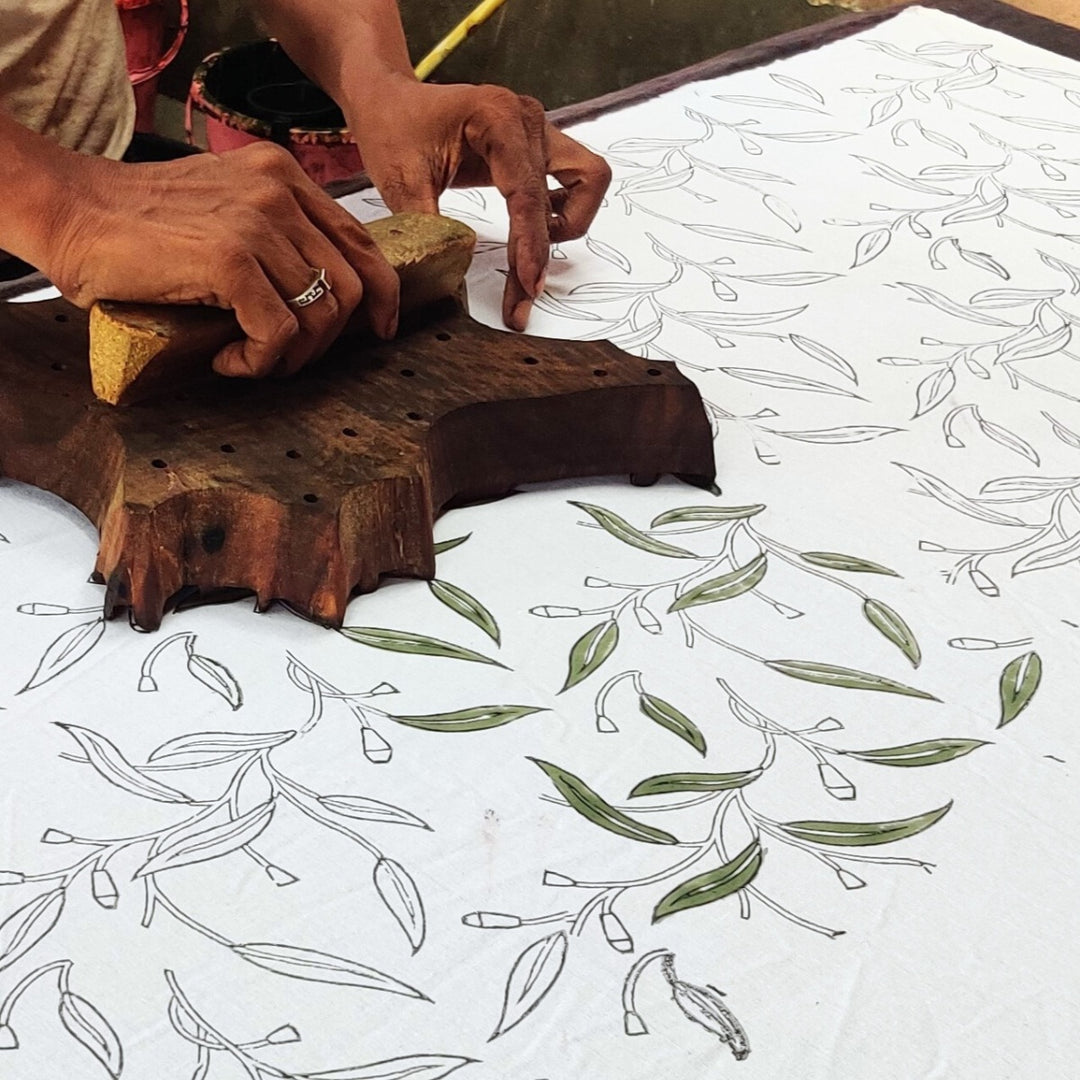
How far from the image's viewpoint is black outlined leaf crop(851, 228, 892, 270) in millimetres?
1080

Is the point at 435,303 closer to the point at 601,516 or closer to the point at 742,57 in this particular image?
the point at 601,516

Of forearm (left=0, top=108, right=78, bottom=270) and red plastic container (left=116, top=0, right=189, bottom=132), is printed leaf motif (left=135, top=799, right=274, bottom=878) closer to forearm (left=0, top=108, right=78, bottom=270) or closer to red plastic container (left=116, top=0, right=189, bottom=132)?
forearm (left=0, top=108, right=78, bottom=270)

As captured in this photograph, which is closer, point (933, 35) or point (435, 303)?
point (435, 303)

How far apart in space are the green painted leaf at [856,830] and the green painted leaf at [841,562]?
19 centimetres

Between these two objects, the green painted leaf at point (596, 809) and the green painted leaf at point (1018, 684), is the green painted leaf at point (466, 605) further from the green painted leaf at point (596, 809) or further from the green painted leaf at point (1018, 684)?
the green painted leaf at point (1018, 684)

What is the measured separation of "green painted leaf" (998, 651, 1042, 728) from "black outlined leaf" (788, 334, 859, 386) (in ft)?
0.98

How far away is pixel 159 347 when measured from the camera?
26.1 inches

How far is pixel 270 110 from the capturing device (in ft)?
5.38

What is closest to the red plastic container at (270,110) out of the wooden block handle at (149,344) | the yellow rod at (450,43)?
the yellow rod at (450,43)

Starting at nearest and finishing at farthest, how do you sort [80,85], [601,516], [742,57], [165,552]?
[165,552]
[601,516]
[80,85]
[742,57]

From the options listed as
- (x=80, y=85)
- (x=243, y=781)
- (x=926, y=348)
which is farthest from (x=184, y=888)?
(x=80, y=85)

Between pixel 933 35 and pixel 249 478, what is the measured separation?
1.25 meters

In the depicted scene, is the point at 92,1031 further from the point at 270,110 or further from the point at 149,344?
the point at 270,110

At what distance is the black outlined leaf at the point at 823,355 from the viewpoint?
922mm
